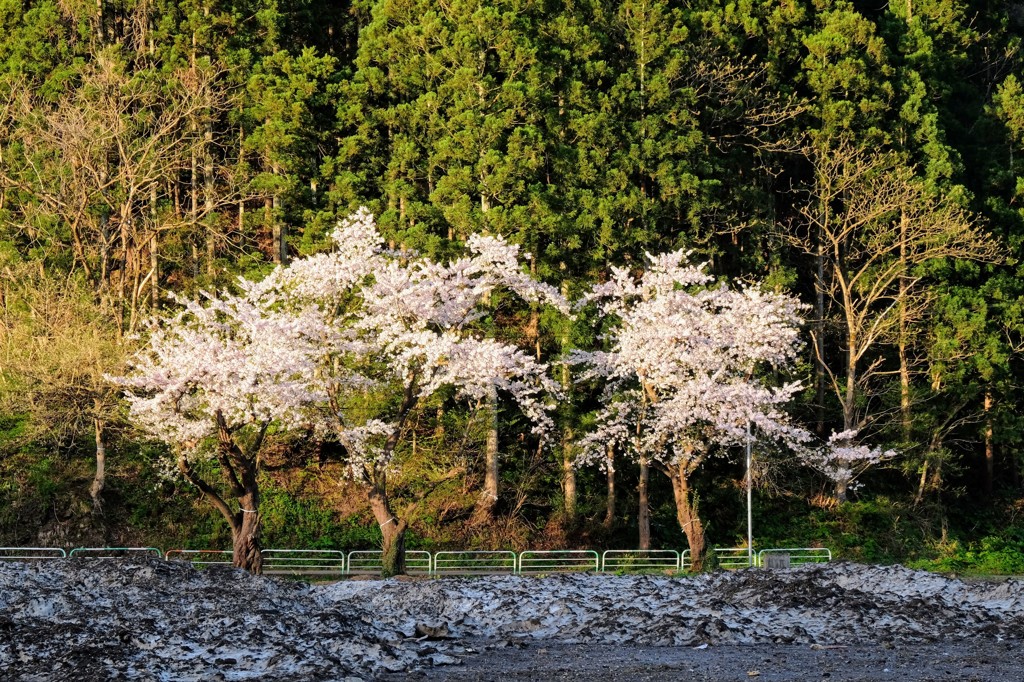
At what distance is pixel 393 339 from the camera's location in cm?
2283

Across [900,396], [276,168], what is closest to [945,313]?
[900,396]

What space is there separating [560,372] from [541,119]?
651cm

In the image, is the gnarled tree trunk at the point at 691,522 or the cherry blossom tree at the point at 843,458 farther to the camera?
the cherry blossom tree at the point at 843,458

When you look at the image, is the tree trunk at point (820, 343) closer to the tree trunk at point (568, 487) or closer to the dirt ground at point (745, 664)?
the tree trunk at point (568, 487)

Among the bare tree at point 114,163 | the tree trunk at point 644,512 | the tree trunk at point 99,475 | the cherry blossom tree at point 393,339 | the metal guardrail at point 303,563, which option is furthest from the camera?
the bare tree at point 114,163

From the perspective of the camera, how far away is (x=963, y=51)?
3772cm

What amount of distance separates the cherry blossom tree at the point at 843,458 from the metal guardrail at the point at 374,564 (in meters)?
9.18

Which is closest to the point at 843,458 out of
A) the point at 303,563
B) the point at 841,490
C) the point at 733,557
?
the point at 841,490

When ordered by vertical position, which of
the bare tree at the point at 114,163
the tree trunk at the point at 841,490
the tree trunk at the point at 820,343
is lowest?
the tree trunk at the point at 841,490

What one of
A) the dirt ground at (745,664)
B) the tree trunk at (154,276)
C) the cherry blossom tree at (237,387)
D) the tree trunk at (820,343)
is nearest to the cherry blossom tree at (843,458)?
the tree trunk at (820,343)

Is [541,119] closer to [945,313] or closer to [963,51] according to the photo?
[945,313]

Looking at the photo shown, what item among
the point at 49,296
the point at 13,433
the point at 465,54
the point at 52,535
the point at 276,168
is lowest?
the point at 52,535

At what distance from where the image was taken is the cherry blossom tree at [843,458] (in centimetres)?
2842

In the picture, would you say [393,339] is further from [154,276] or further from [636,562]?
[154,276]
